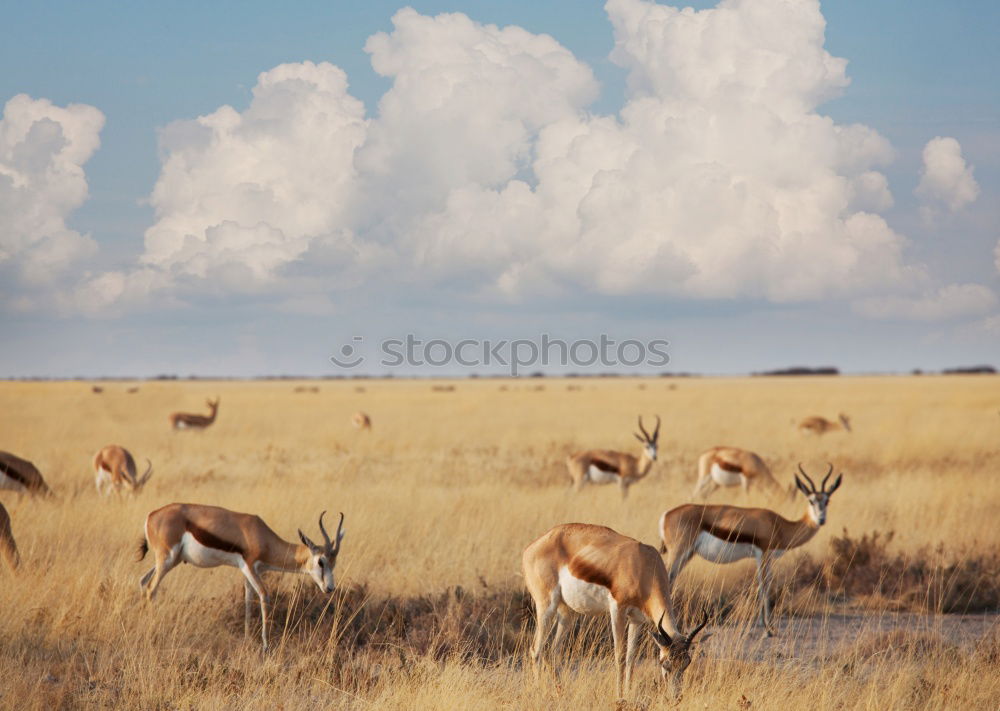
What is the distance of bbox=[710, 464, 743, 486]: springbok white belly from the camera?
1622 centimetres

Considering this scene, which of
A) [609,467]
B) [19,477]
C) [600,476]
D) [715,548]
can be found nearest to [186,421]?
[19,477]

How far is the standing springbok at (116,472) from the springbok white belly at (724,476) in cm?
984

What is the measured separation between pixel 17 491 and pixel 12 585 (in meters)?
6.20

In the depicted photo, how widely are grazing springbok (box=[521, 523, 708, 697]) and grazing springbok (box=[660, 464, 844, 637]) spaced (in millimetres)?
2493

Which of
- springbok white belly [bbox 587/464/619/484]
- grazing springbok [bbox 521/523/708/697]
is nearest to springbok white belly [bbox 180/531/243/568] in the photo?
grazing springbok [bbox 521/523/708/697]

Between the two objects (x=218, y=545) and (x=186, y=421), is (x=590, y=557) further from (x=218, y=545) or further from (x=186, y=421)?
(x=186, y=421)

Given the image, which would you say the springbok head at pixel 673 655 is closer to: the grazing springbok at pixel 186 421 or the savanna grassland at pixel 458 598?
the savanna grassland at pixel 458 598

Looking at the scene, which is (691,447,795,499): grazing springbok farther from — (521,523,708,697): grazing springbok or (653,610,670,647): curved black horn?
(653,610,670,647): curved black horn

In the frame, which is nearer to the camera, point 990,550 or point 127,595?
point 127,595

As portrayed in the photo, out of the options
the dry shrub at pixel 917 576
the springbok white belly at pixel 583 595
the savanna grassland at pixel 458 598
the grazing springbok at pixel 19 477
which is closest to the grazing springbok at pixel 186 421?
the savanna grassland at pixel 458 598

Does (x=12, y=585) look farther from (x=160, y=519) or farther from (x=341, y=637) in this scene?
(x=341, y=637)

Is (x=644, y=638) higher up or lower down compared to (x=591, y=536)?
lower down

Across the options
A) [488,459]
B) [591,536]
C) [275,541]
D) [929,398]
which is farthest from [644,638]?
[929,398]

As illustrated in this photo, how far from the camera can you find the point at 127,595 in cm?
899
